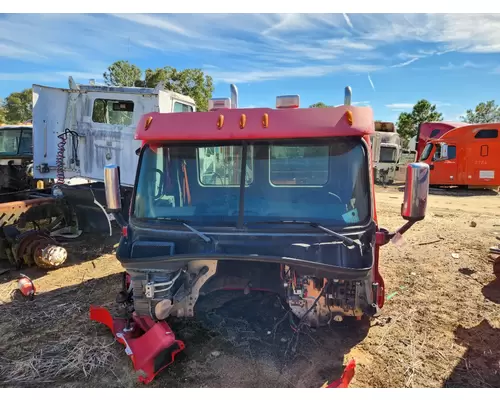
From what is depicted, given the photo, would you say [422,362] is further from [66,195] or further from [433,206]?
[433,206]

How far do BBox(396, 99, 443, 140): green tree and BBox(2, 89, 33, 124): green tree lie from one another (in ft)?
114

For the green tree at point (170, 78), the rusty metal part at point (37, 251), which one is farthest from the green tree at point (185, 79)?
the rusty metal part at point (37, 251)

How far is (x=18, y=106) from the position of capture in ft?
130

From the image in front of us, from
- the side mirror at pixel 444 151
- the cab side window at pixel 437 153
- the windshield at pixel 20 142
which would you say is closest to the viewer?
the windshield at pixel 20 142

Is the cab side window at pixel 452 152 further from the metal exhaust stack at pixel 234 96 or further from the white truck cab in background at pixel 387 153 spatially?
the metal exhaust stack at pixel 234 96

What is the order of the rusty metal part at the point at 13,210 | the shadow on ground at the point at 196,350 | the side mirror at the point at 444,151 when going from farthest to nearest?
the side mirror at the point at 444,151 → the rusty metal part at the point at 13,210 → the shadow on ground at the point at 196,350

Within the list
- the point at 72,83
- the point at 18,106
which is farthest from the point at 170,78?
the point at 18,106

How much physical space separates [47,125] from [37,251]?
3108mm

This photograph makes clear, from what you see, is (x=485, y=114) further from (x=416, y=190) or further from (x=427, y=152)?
(x=416, y=190)

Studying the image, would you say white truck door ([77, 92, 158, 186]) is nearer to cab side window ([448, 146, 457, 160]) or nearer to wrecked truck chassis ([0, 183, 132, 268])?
wrecked truck chassis ([0, 183, 132, 268])

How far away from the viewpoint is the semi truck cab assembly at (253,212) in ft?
9.46

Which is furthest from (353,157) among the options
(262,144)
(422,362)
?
(422,362)

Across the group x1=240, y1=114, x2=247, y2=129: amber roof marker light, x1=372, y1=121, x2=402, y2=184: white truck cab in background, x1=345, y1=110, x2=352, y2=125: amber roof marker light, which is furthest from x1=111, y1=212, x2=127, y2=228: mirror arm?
x1=372, y1=121, x2=402, y2=184: white truck cab in background

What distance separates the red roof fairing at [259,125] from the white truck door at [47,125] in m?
5.01
